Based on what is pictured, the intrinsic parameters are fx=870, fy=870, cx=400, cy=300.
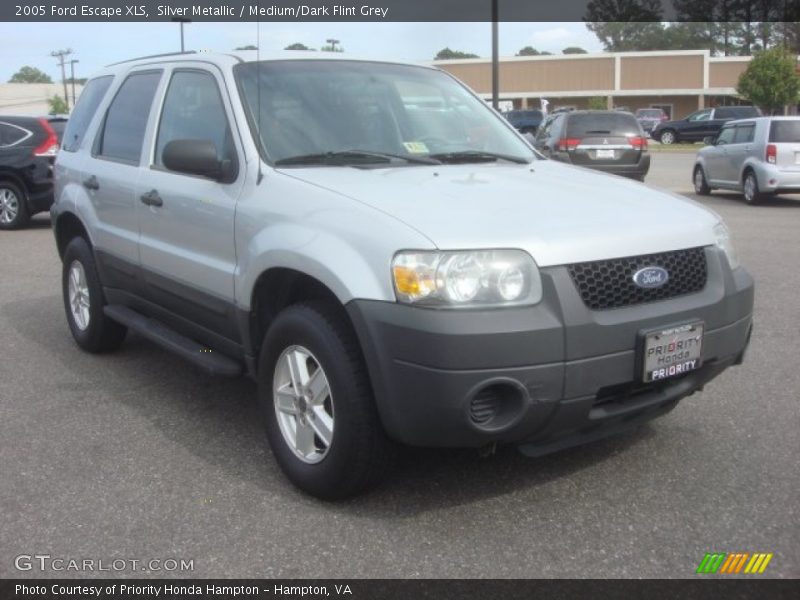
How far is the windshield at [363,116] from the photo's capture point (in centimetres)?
412

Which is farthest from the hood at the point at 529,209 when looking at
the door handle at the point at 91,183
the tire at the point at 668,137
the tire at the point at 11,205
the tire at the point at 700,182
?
the tire at the point at 668,137

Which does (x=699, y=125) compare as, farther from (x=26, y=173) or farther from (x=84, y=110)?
(x=84, y=110)

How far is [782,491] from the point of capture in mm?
3580

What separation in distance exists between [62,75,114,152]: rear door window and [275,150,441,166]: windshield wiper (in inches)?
93.5

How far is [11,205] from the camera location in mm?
→ 13062

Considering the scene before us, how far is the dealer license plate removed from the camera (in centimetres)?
328

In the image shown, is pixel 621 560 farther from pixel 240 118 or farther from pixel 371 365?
pixel 240 118

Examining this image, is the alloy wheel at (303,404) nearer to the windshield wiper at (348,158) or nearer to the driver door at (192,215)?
the driver door at (192,215)

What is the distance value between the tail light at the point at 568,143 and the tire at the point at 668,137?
2664cm

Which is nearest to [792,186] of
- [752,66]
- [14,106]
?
[752,66]

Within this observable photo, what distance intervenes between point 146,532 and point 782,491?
2.56 meters

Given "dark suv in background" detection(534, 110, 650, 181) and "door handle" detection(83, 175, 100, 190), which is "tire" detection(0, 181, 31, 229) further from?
"dark suv in background" detection(534, 110, 650, 181)

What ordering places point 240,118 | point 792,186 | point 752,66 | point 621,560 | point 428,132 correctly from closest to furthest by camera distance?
point 621,560 → point 240,118 → point 428,132 → point 792,186 → point 752,66

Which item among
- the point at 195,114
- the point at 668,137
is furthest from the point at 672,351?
the point at 668,137
